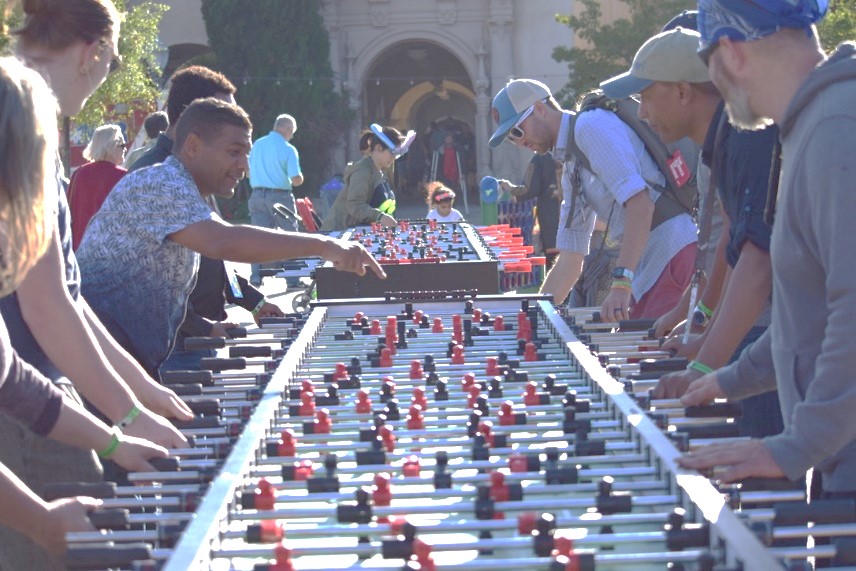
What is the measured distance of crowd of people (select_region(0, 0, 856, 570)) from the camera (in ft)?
10.1

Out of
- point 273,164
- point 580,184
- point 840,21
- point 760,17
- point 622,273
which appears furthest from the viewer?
point 840,21

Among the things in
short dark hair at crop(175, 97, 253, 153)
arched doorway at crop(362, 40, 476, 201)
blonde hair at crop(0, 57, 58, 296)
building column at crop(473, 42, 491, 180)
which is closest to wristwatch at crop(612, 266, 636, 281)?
short dark hair at crop(175, 97, 253, 153)

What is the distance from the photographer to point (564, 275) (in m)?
7.42

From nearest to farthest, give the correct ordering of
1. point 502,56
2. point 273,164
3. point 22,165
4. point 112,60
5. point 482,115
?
point 22,165 → point 112,60 → point 273,164 → point 502,56 → point 482,115

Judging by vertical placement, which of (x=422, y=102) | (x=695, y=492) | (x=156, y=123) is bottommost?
(x=695, y=492)

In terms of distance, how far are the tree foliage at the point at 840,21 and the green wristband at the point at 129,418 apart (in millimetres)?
16322

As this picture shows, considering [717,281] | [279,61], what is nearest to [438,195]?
[717,281]

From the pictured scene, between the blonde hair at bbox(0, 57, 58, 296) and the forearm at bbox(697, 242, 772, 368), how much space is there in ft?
7.28

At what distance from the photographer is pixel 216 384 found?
4.80m

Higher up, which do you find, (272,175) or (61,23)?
(272,175)

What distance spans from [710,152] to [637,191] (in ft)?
5.19

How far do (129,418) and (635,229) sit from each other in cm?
326

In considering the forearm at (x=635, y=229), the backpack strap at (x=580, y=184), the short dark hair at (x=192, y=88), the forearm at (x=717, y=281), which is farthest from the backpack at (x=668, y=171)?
the short dark hair at (x=192, y=88)

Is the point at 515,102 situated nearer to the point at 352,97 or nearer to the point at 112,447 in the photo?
the point at 112,447
